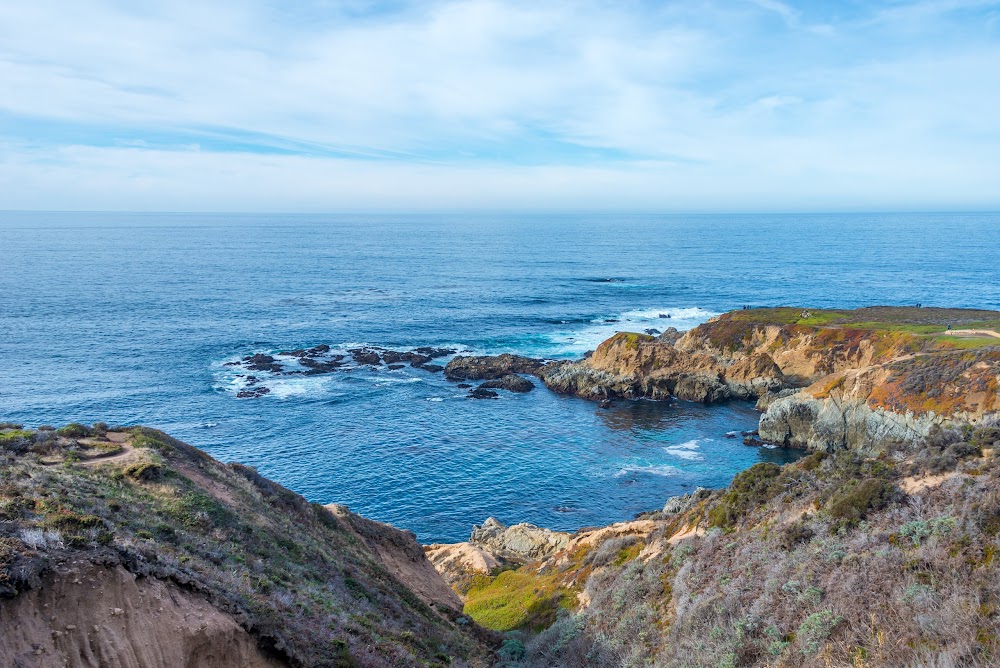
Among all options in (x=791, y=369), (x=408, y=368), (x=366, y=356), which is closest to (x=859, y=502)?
(x=791, y=369)

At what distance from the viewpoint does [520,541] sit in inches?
1225

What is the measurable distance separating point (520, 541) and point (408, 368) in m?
37.7

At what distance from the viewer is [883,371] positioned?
44.0 meters

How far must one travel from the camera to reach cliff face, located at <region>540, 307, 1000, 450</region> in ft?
134

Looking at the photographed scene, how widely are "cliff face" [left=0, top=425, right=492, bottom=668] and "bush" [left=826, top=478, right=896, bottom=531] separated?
1022 cm

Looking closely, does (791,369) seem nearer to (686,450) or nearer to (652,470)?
(686,450)

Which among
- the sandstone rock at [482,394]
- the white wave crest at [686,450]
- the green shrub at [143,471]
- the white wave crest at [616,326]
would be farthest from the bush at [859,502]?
the white wave crest at [616,326]

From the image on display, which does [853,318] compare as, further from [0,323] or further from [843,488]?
[0,323]

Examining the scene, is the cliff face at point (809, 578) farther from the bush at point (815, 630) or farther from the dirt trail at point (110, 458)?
the dirt trail at point (110, 458)

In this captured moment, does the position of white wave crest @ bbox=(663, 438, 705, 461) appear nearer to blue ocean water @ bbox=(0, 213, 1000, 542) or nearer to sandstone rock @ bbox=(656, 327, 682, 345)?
blue ocean water @ bbox=(0, 213, 1000, 542)

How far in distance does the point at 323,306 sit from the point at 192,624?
3557 inches

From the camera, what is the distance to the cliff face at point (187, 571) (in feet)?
30.9

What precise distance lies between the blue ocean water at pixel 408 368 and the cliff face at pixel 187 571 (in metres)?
15.6

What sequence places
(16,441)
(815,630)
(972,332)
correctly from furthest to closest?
(972,332) → (16,441) → (815,630)
